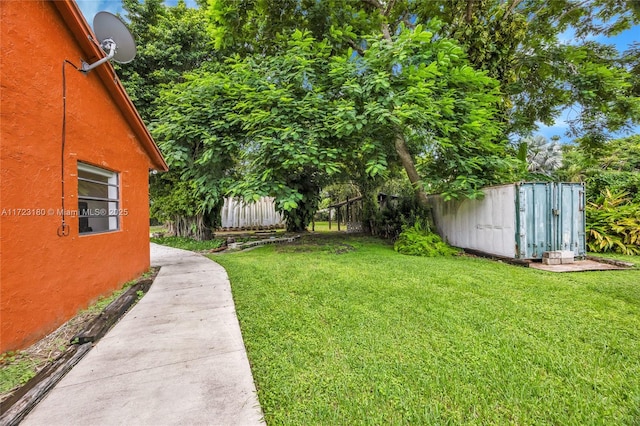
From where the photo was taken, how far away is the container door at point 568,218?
6.24 m

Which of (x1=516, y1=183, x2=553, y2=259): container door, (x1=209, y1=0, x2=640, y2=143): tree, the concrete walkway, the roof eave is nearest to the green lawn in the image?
the concrete walkway

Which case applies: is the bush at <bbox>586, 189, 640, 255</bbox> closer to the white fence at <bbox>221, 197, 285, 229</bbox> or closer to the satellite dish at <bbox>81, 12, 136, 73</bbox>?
the satellite dish at <bbox>81, 12, 136, 73</bbox>

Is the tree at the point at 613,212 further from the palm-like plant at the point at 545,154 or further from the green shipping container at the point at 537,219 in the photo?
the palm-like plant at the point at 545,154

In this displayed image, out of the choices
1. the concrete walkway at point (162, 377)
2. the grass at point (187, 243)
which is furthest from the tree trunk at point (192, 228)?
the concrete walkway at point (162, 377)

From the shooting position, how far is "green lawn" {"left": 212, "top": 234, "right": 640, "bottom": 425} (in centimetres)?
185

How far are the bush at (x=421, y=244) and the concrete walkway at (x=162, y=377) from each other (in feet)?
18.0

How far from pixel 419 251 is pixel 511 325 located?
14.9 feet

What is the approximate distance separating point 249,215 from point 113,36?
1212cm

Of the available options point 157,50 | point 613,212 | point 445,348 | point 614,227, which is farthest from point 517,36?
point 157,50

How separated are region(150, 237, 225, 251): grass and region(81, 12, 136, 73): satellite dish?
6.55 m

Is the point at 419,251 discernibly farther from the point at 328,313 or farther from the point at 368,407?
the point at 368,407

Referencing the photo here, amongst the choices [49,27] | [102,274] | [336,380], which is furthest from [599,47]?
[102,274]

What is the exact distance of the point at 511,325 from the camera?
307 centimetres

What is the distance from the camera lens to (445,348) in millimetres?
2588
